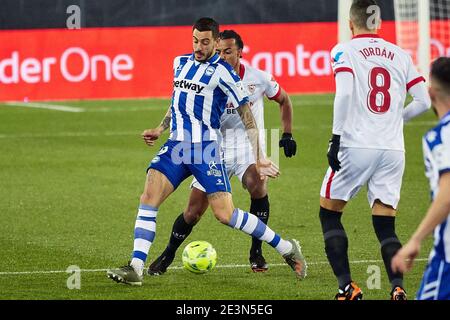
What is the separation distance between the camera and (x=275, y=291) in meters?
8.77

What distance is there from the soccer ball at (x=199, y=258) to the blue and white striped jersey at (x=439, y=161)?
3462 mm

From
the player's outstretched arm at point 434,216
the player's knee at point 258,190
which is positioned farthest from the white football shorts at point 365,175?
the player's outstretched arm at point 434,216

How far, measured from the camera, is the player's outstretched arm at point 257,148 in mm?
8836

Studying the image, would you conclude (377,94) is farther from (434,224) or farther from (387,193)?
(434,224)

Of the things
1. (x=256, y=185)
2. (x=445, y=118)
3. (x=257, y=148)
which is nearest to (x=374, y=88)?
(x=257, y=148)

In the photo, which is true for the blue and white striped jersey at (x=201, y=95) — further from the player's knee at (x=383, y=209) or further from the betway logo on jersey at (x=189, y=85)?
the player's knee at (x=383, y=209)

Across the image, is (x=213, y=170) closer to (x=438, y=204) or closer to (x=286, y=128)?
(x=286, y=128)

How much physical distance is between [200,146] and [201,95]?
1.36 ft

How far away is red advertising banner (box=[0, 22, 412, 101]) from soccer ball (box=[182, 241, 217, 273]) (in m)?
13.9

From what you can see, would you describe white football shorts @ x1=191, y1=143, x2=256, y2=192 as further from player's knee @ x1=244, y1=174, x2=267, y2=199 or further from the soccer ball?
the soccer ball

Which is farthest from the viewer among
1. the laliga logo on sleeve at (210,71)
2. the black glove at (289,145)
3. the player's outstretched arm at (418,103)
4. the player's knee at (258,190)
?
the player's knee at (258,190)

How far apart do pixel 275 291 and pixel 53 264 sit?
7.26ft

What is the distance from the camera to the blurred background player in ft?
31.6
